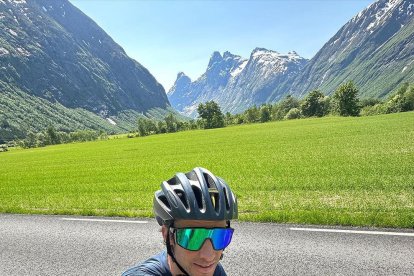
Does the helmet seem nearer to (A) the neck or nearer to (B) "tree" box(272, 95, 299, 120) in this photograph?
(A) the neck

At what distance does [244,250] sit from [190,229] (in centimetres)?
581

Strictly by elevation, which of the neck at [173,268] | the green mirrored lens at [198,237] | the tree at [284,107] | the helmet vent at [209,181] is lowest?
the neck at [173,268]

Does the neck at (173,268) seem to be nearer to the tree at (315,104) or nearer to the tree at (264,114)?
the tree at (315,104)

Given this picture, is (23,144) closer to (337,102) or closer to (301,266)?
(337,102)

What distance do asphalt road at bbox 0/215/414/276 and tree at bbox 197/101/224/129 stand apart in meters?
118

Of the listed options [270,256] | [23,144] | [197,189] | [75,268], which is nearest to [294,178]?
[270,256]

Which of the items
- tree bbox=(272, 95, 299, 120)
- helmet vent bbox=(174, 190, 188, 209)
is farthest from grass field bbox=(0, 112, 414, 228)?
tree bbox=(272, 95, 299, 120)

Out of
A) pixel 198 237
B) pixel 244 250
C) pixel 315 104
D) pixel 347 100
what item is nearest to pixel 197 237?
pixel 198 237

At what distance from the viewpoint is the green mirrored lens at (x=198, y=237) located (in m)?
2.54

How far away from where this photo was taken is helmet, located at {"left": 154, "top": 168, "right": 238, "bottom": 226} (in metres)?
2.61

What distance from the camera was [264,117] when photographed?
473ft

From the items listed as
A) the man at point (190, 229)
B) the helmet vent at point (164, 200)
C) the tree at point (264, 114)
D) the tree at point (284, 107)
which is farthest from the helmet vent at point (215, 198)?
the tree at point (284, 107)

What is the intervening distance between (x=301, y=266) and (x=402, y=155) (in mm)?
18704

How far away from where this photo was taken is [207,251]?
255cm
